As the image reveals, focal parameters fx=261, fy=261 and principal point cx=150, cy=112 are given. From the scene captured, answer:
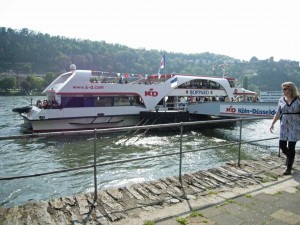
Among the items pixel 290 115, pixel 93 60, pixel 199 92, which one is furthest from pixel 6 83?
pixel 290 115

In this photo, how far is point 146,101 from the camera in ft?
77.0

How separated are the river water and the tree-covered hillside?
102408 millimetres

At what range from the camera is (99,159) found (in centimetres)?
→ 1351

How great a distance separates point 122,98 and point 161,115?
3.62 m

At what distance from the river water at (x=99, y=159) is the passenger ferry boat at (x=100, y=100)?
1899mm

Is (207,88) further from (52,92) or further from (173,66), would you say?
(173,66)

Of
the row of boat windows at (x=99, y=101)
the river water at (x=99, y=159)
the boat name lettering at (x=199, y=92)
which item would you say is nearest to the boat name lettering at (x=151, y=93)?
the row of boat windows at (x=99, y=101)

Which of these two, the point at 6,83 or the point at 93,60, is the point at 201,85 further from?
the point at 93,60

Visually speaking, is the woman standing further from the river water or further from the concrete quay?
the river water

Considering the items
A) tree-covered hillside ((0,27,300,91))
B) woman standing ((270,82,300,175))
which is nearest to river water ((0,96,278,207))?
woman standing ((270,82,300,175))

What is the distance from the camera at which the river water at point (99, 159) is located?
9617 mm

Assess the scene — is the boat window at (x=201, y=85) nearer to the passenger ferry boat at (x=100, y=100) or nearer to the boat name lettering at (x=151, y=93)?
the passenger ferry boat at (x=100, y=100)

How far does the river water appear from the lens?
9.62 metres

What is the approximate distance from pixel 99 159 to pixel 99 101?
330 inches
